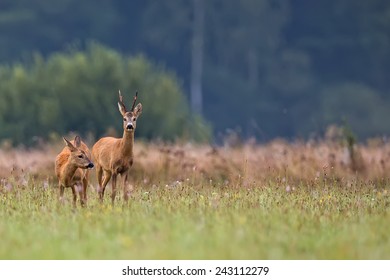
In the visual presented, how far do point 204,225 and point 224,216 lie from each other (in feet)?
2.39

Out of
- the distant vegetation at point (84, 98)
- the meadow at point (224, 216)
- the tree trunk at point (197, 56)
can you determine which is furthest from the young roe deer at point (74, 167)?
the tree trunk at point (197, 56)

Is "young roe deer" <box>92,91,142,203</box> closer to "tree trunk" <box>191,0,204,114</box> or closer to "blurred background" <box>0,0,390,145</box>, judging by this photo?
"blurred background" <box>0,0,390,145</box>

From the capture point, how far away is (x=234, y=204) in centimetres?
1298

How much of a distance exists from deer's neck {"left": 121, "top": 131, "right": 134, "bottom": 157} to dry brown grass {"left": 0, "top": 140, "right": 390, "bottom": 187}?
6.39 ft

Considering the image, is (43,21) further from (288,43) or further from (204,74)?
(288,43)

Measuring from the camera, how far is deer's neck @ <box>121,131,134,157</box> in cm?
1460

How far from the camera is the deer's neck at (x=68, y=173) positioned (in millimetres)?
14281

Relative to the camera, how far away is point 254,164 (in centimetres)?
1820

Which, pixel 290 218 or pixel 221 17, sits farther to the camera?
pixel 221 17

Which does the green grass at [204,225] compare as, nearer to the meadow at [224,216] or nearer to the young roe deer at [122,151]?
the meadow at [224,216]

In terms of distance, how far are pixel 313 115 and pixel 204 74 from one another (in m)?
8.09

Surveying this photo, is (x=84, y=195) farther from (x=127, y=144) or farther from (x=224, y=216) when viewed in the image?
(x=224, y=216)
